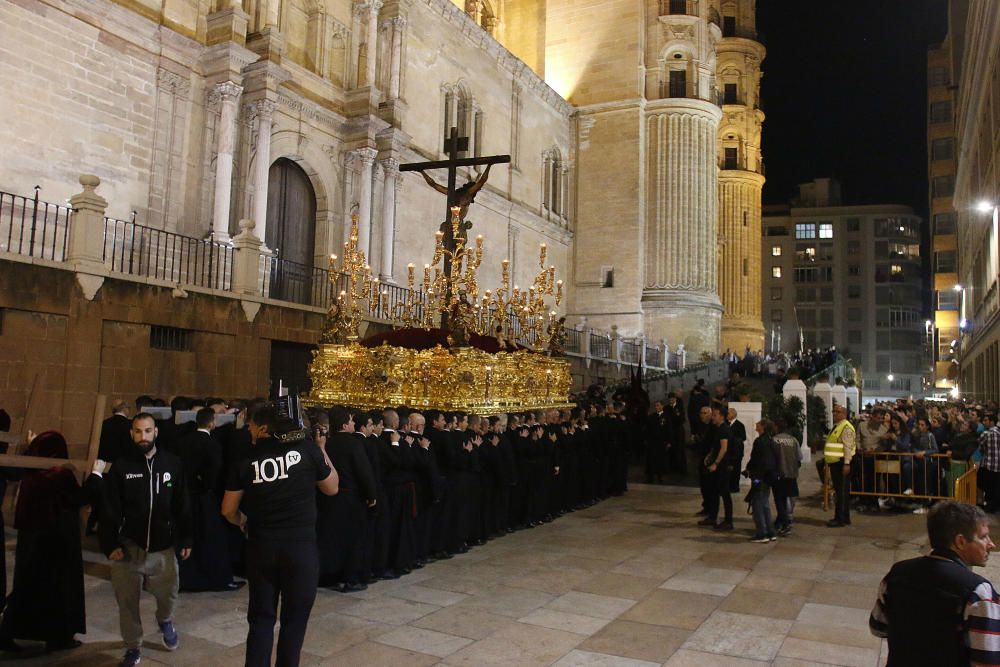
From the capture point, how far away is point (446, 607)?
23.5 feet

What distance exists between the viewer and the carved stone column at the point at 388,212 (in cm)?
2236

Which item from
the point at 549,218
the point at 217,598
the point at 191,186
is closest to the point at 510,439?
the point at 217,598

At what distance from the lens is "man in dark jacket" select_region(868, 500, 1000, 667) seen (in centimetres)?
289

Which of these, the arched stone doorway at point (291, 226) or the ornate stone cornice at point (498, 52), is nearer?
the arched stone doorway at point (291, 226)

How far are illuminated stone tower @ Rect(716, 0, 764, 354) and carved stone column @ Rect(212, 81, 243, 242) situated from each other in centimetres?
3512

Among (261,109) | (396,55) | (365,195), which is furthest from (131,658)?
(396,55)

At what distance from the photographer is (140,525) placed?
5.56 metres

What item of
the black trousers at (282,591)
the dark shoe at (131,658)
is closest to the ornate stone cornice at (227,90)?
the dark shoe at (131,658)

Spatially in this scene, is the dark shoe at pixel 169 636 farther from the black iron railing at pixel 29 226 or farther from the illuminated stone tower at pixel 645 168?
the illuminated stone tower at pixel 645 168

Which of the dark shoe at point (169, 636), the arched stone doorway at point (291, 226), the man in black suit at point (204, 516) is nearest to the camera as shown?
the dark shoe at point (169, 636)

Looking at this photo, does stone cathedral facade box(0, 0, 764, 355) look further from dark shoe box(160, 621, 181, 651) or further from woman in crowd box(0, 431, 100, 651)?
dark shoe box(160, 621, 181, 651)

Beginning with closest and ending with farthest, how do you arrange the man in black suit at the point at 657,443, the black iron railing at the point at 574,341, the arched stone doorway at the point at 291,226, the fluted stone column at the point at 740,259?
the man in black suit at the point at 657,443 < the arched stone doorway at the point at 291,226 < the black iron railing at the point at 574,341 < the fluted stone column at the point at 740,259

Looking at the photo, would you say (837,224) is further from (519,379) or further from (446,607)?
(446,607)

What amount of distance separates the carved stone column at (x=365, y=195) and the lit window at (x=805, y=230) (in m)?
71.7
